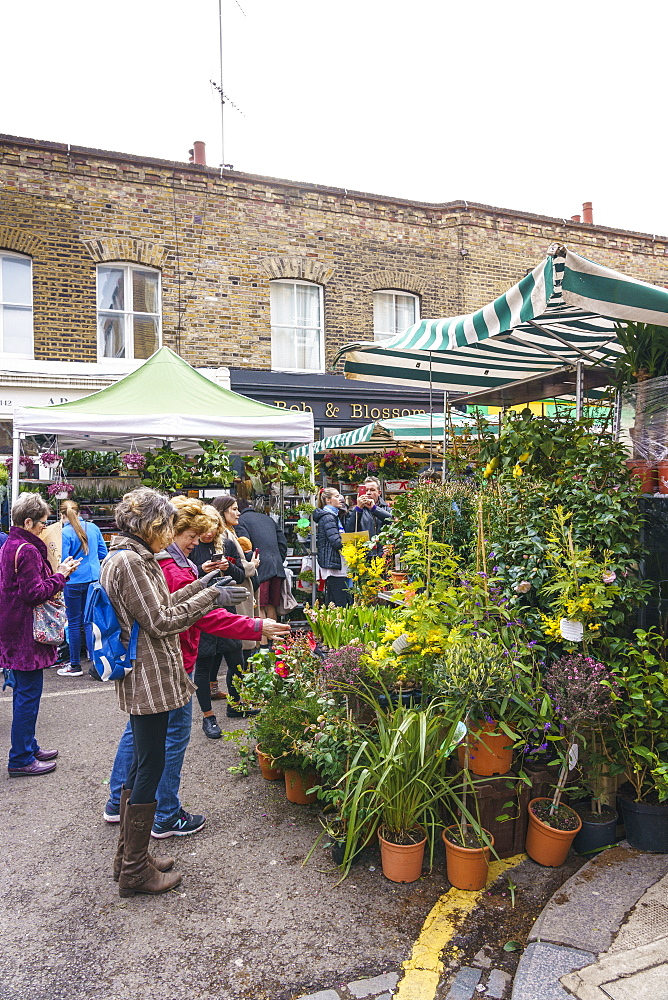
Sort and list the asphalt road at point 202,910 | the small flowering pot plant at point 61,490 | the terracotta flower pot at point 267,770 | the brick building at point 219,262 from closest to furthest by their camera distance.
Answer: the asphalt road at point 202,910, the terracotta flower pot at point 267,770, the small flowering pot plant at point 61,490, the brick building at point 219,262

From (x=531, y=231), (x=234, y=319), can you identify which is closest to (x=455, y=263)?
(x=531, y=231)

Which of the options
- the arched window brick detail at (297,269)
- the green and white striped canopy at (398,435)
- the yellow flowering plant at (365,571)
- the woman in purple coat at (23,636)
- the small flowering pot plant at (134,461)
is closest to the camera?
the woman in purple coat at (23,636)

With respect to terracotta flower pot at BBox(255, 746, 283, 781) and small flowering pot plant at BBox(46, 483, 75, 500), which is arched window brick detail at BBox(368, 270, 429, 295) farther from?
terracotta flower pot at BBox(255, 746, 283, 781)

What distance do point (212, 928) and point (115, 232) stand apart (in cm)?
1169

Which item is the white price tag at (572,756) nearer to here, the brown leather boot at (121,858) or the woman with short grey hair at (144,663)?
the woman with short grey hair at (144,663)

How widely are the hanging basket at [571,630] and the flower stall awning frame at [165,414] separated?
4686 mm

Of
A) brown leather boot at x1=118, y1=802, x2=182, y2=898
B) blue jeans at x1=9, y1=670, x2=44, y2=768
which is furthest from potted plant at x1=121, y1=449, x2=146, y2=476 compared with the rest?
brown leather boot at x1=118, y1=802, x2=182, y2=898

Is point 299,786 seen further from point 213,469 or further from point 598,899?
point 213,469

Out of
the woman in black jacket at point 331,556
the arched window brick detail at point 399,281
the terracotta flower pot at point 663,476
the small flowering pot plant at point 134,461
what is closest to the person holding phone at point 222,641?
the woman in black jacket at point 331,556

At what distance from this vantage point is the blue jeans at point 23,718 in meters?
4.51

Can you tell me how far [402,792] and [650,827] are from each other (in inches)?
49.4

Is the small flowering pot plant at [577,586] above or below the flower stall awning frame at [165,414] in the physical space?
below

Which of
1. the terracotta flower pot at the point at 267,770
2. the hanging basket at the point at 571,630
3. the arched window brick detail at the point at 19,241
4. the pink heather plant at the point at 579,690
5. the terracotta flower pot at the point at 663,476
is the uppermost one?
the arched window brick detail at the point at 19,241

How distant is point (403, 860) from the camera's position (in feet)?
10.2
